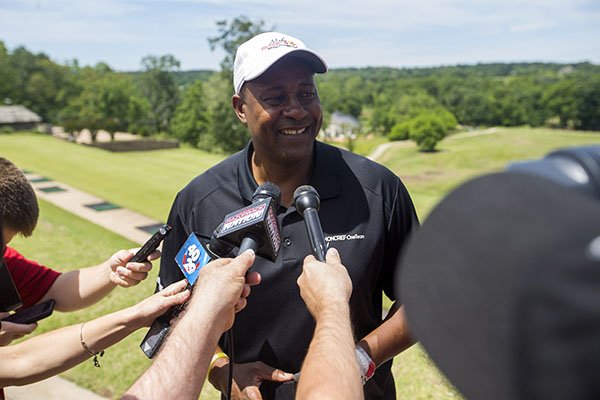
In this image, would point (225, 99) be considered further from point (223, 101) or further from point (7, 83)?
point (7, 83)

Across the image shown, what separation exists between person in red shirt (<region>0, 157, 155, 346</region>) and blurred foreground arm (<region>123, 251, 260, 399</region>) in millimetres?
913

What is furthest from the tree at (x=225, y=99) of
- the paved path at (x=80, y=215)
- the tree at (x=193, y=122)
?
the paved path at (x=80, y=215)

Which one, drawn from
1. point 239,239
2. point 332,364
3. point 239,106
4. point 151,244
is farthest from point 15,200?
point 332,364

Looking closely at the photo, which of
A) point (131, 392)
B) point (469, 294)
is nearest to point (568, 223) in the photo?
point (469, 294)

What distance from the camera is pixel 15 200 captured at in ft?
9.08

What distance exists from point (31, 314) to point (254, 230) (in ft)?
5.61

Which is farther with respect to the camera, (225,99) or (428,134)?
(428,134)

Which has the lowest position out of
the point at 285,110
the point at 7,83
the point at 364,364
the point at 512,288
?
the point at 364,364

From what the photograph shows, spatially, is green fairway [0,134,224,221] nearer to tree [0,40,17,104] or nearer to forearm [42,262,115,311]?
forearm [42,262,115,311]

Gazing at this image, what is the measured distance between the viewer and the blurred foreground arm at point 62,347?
2537mm

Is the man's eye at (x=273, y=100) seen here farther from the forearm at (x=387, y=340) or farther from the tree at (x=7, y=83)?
the tree at (x=7, y=83)

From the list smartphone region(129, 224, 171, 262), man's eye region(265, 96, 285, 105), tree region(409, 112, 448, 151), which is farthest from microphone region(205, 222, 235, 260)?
tree region(409, 112, 448, 151)

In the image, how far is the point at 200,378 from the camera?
5.68 feet

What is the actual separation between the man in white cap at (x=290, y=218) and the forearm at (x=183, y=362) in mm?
775
